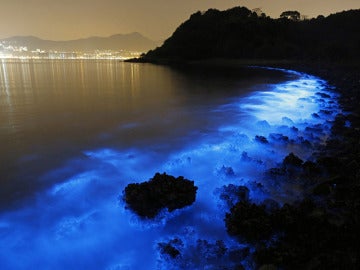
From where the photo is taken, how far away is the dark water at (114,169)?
6039 millimetres

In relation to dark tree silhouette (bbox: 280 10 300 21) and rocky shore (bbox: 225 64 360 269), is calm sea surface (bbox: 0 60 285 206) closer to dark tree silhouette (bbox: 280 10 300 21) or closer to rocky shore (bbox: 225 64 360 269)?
rocky shore (bbox: 225 64 360 269)

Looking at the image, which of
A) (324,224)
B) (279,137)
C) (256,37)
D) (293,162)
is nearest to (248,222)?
(324,224)

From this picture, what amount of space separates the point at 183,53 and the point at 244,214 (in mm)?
118423

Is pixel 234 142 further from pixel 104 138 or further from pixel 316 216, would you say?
pixel 316 216

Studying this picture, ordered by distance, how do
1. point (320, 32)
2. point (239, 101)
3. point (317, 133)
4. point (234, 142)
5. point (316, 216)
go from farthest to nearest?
point (320, 32), point (239, 101), point (317, 133), point (234, 142), point (316, 216)

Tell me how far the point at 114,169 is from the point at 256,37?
11370 cm

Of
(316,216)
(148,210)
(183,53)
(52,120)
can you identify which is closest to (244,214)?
(316,216)

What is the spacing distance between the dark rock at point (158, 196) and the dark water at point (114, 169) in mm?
223

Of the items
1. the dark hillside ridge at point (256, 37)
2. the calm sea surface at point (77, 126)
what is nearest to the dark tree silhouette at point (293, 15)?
the dark hillside ridge at point (256, 37)

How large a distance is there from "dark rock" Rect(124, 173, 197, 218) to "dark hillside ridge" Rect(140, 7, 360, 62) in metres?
90.1

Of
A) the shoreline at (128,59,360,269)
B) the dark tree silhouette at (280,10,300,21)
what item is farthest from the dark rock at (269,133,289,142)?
the dark tree silhouette at (280,10,300,21)

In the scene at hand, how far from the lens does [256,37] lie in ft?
369

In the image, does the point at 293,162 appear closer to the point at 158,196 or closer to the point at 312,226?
the point at 312,226

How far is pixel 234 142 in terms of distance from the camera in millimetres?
12562
